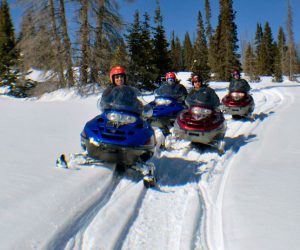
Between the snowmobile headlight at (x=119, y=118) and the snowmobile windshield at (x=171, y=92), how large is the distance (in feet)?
12.9

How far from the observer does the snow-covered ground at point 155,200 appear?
2996 mm

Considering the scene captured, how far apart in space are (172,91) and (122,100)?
3.98 metres

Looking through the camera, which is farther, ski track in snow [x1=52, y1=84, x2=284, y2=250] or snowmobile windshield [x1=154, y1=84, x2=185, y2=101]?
snowmobile windshield [x1=154, y1=84, x2=185, y2=101]

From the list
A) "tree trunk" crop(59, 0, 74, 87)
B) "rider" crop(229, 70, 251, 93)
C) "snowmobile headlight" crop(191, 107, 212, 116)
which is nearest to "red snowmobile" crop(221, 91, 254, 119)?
"rider" crop(229, 70, 251, 93)

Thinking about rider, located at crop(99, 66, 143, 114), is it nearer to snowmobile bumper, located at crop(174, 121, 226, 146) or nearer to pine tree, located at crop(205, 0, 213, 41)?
snowmobile bumper, located at crop(174, 121, 226, 146)

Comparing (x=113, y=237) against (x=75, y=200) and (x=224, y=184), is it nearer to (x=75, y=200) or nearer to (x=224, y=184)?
(x=75, y=200)

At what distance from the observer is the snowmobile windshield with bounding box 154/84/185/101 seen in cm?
884

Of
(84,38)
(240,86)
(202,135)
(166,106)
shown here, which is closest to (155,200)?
(202,135)

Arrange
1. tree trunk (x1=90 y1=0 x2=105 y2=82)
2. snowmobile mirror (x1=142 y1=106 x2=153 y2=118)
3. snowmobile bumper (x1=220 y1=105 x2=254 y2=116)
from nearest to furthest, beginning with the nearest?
snowmobile mirror (x1=142 y1=106 x2=153 y2=118), snowmobile bumper (x1=220 y1=105 x2=254 y2=116), tree trunk (x1=90 y1=0 x2=105 y2=82)

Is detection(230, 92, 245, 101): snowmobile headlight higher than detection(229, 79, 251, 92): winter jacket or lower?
lower

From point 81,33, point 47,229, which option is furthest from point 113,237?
point 81,33

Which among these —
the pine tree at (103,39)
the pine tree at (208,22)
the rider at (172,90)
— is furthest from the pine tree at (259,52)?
the rider at (172,90)

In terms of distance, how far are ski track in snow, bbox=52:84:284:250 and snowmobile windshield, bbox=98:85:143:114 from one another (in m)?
1.12

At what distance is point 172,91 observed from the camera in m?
8.95
